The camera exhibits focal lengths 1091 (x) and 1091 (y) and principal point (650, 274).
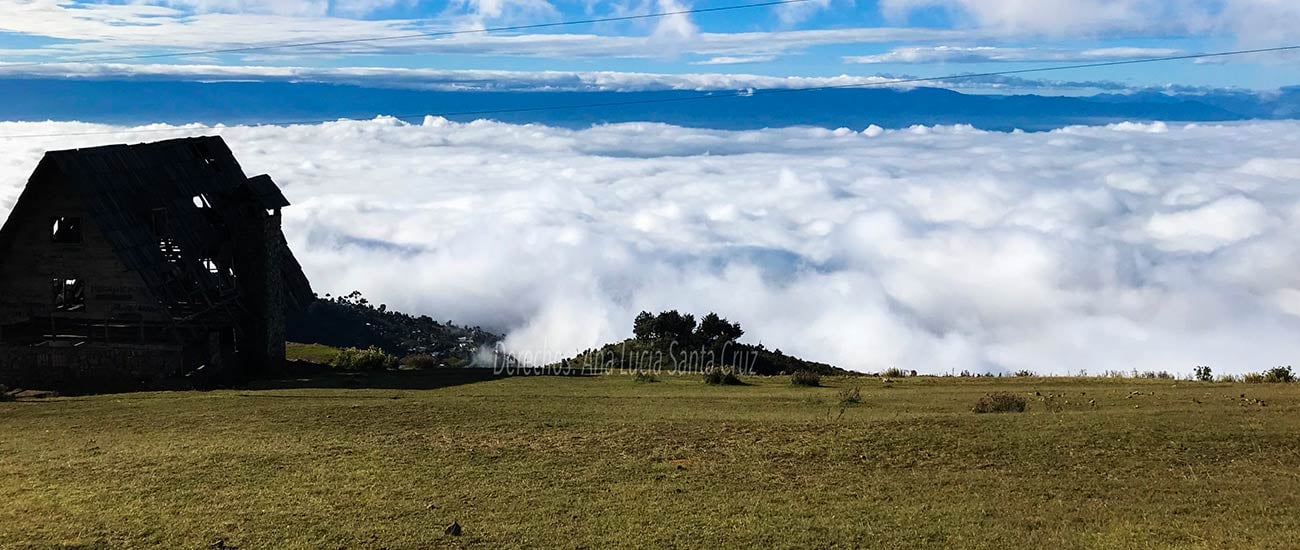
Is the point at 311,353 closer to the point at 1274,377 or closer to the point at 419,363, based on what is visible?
the point at 419,363

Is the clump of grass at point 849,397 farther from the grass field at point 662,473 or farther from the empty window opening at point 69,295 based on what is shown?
the empty window opening at point 69,295

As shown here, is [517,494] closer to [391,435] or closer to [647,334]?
[391,435]

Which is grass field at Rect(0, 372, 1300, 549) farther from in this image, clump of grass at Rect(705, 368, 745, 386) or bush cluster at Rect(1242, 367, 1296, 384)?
clump of grass at Rect(705, 368, 745, 386)

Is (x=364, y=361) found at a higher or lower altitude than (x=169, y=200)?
lower

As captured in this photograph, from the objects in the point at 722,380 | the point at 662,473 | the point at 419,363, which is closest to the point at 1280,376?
the point at 722,380

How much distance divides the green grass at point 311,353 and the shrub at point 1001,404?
23.7m

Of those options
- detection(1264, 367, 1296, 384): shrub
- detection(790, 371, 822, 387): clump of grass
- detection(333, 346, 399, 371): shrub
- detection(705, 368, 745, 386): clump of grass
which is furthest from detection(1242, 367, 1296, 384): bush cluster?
detection(333, 346, 399, 371): shrub

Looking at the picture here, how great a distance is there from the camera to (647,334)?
142 feet

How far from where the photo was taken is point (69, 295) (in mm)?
31906

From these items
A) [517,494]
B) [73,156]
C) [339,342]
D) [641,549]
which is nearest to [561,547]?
[641,549]

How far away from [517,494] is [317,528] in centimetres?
270

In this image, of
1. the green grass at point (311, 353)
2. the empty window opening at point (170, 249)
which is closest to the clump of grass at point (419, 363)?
the green grass at point (311, 353)

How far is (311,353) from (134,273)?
461 inches

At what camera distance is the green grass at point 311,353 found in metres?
38.5
